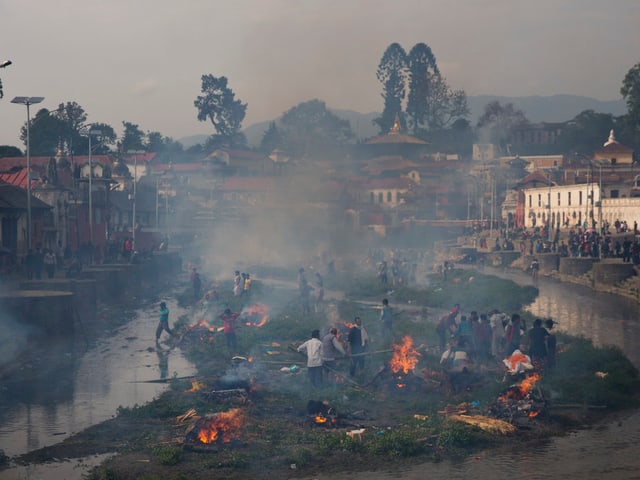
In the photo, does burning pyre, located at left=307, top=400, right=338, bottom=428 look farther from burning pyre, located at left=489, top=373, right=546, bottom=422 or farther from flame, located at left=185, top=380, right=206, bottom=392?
flame, located at left=185, top=380, right=206, bottom=392

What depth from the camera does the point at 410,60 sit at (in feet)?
470

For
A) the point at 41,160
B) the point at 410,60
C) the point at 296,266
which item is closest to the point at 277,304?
the point at 296,266

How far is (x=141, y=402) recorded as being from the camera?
754 inches

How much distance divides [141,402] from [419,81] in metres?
129

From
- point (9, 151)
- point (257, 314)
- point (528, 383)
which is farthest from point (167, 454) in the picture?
point (9, 151)

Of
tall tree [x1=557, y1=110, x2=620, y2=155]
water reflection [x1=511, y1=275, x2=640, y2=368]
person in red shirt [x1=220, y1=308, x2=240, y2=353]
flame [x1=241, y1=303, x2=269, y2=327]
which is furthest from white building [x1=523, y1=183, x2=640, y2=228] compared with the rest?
tall tree [x1=557, y1=110, x2=620, y2=155]

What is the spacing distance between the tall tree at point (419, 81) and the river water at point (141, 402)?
11195cm

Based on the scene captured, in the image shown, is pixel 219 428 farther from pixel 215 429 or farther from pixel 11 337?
pixel 11 337

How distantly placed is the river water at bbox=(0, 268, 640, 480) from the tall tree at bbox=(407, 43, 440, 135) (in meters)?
112

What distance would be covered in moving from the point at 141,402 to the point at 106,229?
150ft

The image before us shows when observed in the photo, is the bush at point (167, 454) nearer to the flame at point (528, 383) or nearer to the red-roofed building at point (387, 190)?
the flame at point (528, 383)

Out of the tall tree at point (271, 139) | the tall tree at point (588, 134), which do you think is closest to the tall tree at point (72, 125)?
the tall tree at point (271, 139)

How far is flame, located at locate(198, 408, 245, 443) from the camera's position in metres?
14.9

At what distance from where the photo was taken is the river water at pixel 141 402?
1384cm
